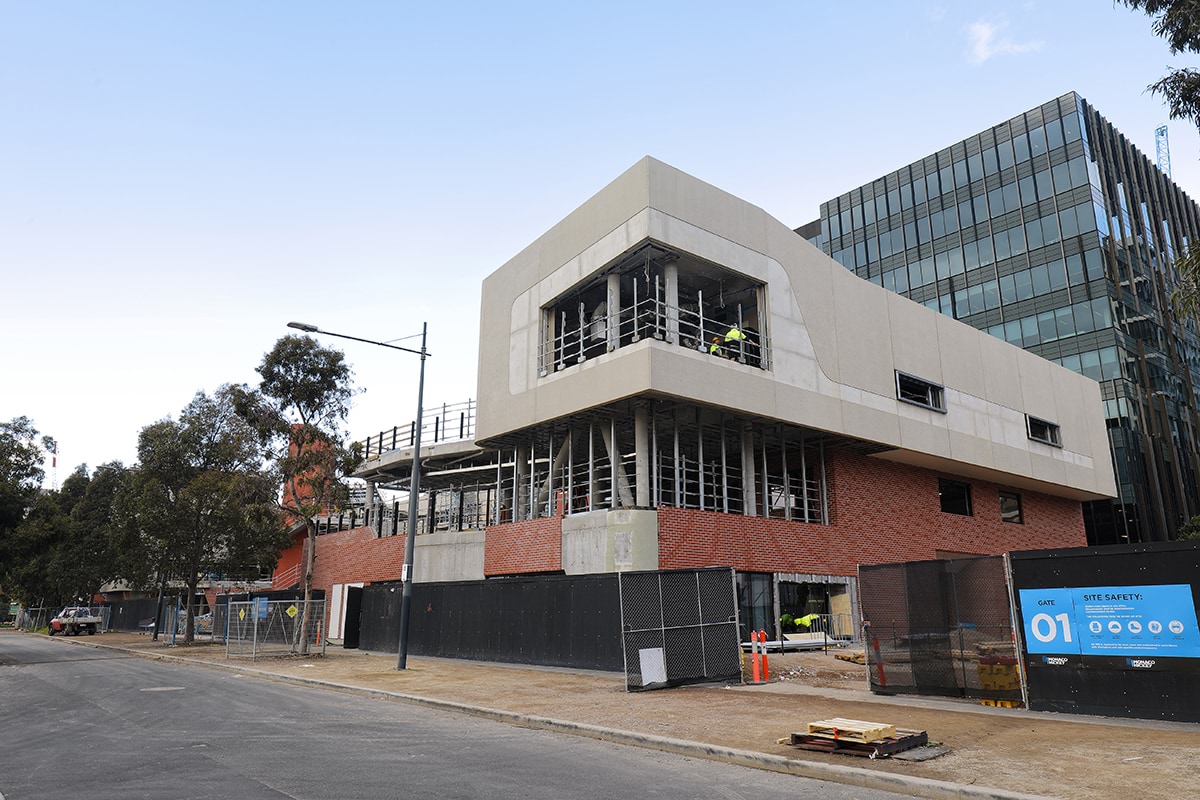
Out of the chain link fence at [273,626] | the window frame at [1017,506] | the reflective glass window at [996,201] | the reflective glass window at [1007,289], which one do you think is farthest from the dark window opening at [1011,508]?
the chain link fence at [273,626]

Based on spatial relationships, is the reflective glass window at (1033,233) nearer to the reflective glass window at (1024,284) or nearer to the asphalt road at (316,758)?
the reflective glass window at (1024,284)

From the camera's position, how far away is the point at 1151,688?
414 inches

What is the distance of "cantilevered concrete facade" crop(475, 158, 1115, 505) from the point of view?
23.2 m

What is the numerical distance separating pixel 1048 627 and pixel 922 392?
70.7 feet

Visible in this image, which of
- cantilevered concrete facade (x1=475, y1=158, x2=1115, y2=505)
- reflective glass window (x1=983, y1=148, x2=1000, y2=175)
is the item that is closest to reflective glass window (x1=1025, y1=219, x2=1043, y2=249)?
reflective glass window (x1=983, y1=148, x2=1000, y2=175)

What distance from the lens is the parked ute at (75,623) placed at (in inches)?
2013

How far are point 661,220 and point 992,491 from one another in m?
23.2

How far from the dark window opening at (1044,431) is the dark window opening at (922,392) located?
7819 mm

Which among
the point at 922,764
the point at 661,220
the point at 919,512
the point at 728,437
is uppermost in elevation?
the point at 661,220

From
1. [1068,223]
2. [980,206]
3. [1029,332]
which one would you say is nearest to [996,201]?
[980,206]

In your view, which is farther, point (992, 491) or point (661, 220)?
point (992, 491)

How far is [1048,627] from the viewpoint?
37.7 feet

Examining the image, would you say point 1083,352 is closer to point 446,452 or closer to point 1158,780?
point 446,452

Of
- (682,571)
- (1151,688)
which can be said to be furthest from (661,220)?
(1151,688)
